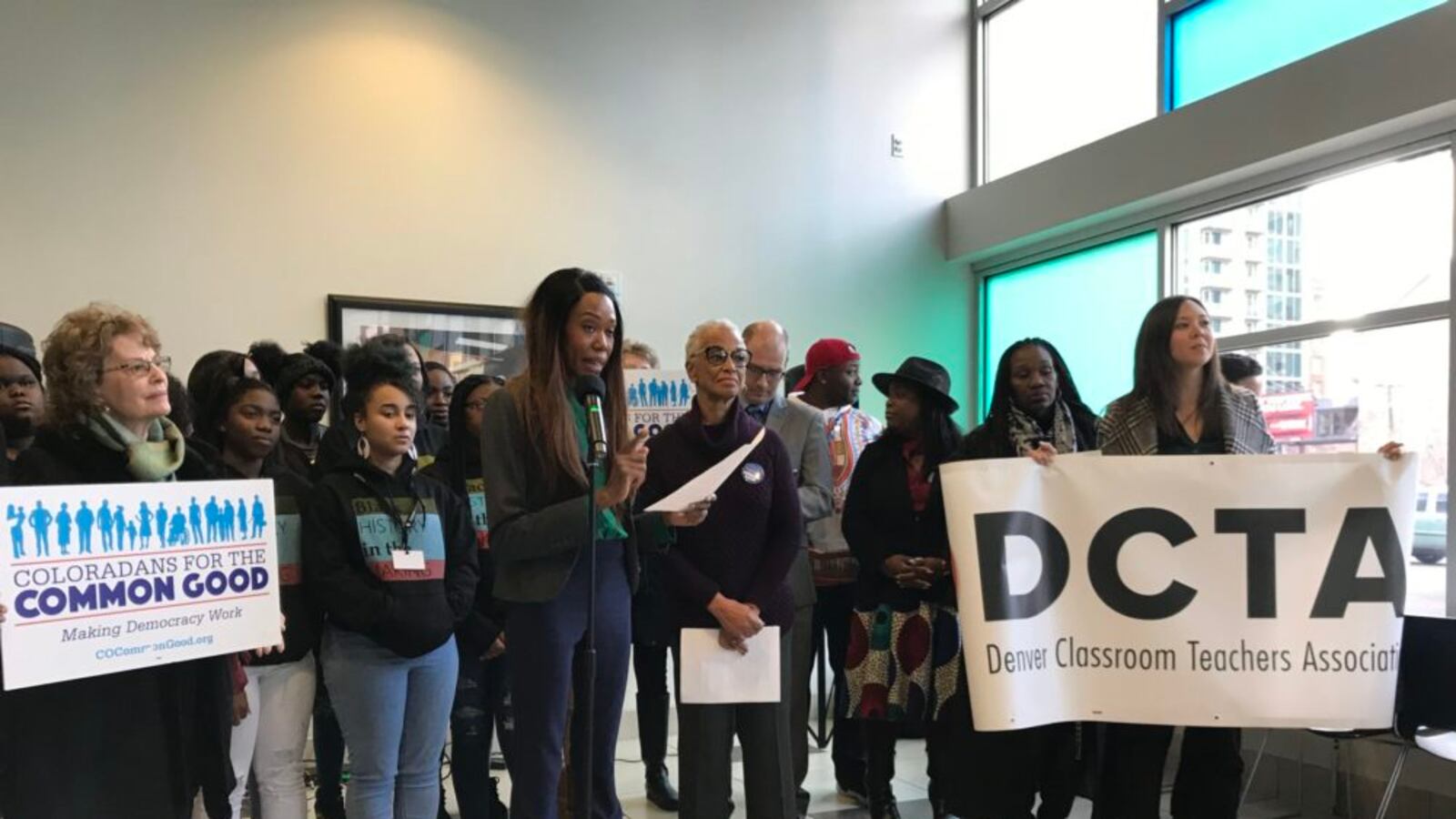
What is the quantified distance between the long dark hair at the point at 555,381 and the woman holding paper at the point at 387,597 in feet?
1.59

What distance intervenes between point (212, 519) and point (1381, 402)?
429 cm

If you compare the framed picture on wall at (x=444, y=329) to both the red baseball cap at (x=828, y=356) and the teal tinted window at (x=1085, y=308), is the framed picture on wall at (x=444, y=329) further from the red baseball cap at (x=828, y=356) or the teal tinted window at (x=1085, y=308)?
the teal tinted window at (x=1085, y=308)

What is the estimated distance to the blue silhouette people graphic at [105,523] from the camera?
2008mm

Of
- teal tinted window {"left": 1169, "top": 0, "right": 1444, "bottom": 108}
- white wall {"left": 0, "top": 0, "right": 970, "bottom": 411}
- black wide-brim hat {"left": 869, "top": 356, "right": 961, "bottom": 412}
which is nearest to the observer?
black wide-brim hat {"left": 869, "top": 356, "right": 961, "bottom": 412}

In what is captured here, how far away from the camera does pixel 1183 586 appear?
98.9 inches

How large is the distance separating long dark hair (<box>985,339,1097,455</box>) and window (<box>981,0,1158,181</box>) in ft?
9.09

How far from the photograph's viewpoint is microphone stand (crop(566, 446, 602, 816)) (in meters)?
2.03

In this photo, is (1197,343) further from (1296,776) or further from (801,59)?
(801,59)

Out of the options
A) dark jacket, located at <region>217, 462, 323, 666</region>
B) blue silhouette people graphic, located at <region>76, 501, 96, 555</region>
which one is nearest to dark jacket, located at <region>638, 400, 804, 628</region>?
dark jacket, located at <region>217, 462, 323, 666</region>

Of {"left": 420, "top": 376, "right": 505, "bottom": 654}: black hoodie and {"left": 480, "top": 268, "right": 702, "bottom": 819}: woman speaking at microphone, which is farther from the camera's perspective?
{"left": 420, "top": 376, "right": 505, "bottom": 654}: black hoodie

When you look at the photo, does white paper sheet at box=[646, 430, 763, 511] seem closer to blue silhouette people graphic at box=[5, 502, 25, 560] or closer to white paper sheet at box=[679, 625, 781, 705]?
white paper sheet at box=[679, 625, 781, 705]

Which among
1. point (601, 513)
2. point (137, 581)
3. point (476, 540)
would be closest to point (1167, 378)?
point (601, 513)

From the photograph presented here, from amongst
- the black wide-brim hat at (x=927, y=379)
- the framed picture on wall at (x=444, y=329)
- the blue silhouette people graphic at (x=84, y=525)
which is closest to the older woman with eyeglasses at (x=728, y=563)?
the black wide-brim hat at (x=927, y=379)

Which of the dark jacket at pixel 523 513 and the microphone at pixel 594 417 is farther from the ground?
the microphone at pixel 594 417
